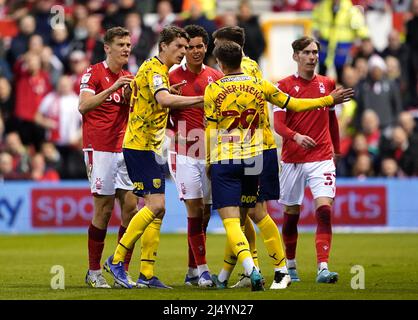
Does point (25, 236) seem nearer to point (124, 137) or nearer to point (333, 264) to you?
point (333, 264)

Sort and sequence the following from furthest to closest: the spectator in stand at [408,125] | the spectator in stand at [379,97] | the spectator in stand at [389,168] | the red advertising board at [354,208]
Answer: the spectator in stand at [379,97] < the spectator in stand at [408,125] < the spectator in stand at [389,168] < the red advertising board at [354,208]

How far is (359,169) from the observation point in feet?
71.7

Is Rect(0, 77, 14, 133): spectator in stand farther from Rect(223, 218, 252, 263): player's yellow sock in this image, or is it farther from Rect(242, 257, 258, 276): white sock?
Rect(242, 257, 258, 276): white sock

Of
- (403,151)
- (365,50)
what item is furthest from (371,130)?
(365,50)

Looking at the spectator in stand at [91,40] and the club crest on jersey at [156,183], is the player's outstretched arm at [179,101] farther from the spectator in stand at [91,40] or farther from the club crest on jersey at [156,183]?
the spectator in stand at [91,40]

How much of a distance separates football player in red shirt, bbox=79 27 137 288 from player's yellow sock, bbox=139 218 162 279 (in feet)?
2.02

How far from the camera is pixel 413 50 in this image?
2422 cm

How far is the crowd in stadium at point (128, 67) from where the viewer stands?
2220 cm

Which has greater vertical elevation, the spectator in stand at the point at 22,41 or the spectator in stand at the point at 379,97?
the spectator in stand at the point at 22,41

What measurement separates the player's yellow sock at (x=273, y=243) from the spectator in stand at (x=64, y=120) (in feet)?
36.7

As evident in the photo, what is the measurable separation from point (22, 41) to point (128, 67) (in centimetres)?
290

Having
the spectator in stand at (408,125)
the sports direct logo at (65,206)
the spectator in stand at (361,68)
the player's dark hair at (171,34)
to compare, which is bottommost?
the sports direct logo at (65,206)

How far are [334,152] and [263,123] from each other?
6.70 feet

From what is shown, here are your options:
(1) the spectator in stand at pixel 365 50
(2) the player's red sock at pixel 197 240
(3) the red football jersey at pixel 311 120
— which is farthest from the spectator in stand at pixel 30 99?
(2) the player's red sock at pixel 197 240
